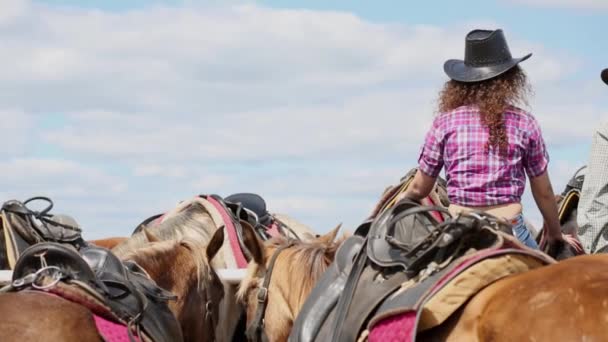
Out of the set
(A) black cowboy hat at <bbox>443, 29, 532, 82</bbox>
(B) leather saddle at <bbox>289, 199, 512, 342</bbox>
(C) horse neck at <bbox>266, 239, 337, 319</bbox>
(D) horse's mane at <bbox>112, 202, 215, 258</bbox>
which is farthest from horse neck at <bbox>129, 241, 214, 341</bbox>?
(A) black cowboy hat at <bbox>443, 29, 532, 82</bbox>

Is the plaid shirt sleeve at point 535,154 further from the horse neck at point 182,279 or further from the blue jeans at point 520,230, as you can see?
the horse neck at point 182,279

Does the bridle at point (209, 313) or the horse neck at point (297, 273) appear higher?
the horse neck at point (297, 273)

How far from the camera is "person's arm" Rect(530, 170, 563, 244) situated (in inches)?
223

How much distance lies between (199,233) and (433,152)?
2.98 metres

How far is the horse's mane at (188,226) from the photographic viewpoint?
8.04 meters

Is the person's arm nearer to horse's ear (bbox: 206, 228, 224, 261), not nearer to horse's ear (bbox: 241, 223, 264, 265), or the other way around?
horse's ear (bbox: 241, 223, 264, 265)

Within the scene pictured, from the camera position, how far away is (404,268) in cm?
462

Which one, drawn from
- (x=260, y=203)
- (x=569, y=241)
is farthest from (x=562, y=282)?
(x=260, y=203)

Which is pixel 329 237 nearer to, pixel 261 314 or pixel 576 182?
pixel 261 314

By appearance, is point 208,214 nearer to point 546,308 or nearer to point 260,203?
point 260,203

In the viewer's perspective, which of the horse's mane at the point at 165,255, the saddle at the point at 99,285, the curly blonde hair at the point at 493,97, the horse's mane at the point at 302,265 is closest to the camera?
the saddle at the point at 99,285

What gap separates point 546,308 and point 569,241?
2.58 meters

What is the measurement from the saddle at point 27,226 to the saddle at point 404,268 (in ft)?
7.25

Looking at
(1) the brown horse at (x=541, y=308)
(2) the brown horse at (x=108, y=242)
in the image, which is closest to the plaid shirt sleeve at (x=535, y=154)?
(1) the brown horse at (x=541, y=308)
